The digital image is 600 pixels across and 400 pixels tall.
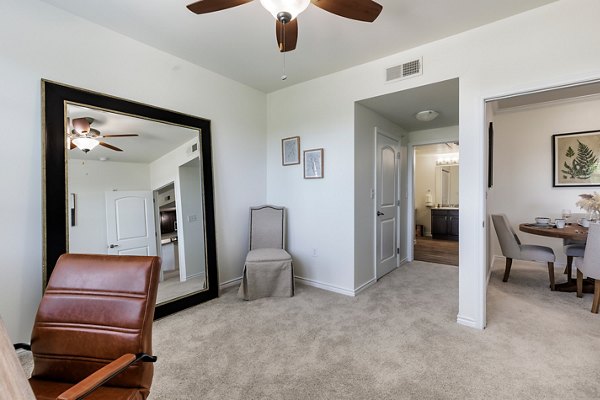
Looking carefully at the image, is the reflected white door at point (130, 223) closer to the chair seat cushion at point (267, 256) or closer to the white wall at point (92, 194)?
the white wall at point (92, 194)

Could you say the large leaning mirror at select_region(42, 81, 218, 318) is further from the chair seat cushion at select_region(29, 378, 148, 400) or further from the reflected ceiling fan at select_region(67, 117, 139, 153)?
the chair seat cushion at select_region(29, 378, 148, 400)

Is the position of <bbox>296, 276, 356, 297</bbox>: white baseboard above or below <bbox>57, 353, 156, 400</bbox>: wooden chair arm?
below

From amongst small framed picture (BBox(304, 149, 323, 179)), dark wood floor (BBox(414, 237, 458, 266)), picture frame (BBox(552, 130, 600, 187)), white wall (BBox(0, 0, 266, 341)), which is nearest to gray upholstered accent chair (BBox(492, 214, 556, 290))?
dark wood floor (BBox(414, 237, 458, 266))

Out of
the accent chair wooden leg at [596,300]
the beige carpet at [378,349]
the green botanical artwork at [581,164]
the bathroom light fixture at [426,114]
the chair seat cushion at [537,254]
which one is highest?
the bathroom light fixture at [426,114]

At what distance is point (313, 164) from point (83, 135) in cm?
235

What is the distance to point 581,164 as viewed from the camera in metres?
4.07

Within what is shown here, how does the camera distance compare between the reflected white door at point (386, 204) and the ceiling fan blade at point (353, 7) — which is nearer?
the ceiling fan blade at point (353, 7)

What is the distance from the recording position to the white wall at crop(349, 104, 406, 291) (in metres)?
3.28

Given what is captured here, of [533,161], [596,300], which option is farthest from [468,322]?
[533,161]

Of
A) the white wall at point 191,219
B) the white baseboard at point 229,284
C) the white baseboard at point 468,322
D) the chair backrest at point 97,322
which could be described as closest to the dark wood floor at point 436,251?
the white baseboard at point 468,322

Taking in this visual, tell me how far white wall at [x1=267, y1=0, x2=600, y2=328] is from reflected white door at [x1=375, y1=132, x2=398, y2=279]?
27.8 inches

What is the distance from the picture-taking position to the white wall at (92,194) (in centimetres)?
227

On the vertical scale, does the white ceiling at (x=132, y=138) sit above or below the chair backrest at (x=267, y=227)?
above

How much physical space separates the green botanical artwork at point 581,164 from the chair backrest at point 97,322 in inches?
219
